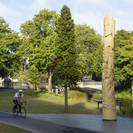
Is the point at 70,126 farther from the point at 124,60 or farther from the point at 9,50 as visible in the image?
the point at 124,60

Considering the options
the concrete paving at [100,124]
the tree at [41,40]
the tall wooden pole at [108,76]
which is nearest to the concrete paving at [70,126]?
the concrete paving at [100,124]

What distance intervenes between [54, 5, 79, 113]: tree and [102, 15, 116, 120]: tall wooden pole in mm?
8425

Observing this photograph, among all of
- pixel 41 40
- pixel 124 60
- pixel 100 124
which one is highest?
pixel 41 40

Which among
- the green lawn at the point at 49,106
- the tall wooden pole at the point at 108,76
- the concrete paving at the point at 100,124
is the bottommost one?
the green lawn at the point at 49,106

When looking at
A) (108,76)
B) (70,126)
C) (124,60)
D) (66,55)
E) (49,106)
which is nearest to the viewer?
(70,126)

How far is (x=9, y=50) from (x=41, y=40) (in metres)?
7.46

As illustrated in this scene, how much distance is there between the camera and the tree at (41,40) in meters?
55.4

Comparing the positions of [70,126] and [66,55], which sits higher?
[66,55]

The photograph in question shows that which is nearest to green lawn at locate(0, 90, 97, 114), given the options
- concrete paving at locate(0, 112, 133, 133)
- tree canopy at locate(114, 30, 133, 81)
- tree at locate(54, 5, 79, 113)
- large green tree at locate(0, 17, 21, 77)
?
tree at locate(54, 5, 79, 113)

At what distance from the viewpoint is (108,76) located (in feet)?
65.2

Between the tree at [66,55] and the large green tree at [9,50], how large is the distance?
2343cm

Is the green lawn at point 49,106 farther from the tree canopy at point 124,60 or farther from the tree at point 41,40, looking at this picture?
the tree canopy at point 124,60

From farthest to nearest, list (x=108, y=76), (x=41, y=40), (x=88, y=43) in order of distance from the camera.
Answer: (x=88, y=43), (x=41, y=40), (x=108, y=76)

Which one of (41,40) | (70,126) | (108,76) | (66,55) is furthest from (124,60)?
(70,126)
